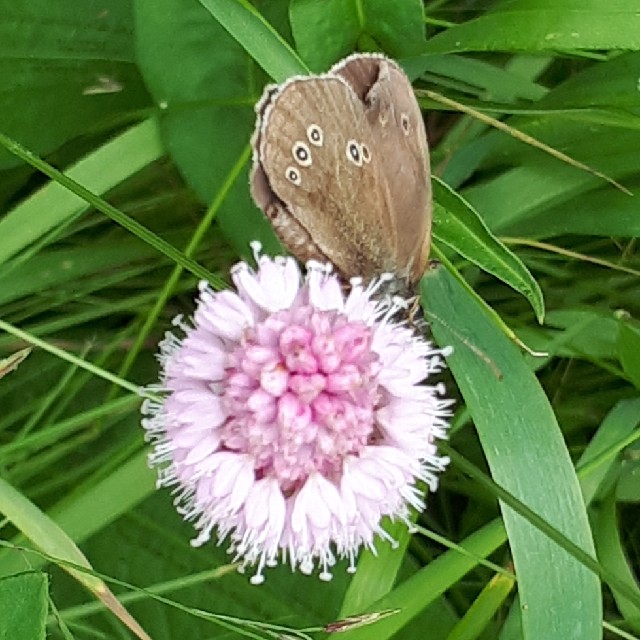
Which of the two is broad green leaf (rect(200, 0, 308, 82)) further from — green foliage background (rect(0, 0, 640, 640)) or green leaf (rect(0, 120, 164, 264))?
green leaf (rect(0, 120, 164, 264))

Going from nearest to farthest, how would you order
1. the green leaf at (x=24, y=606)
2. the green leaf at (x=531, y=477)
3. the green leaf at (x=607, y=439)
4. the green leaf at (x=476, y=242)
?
the green leaf at (x=24, y=606) → the green leaf at (x=476, y=242) → the green leaf at (x=531, y=477) → the green leaf at (x=607, y=439)

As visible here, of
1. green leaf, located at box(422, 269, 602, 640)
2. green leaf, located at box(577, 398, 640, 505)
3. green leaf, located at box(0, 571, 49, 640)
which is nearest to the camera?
green leaf, located at box(0, 571, 49, 640)

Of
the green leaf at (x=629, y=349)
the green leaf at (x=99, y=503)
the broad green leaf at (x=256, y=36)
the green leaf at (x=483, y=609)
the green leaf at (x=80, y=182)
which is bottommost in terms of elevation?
the green leaf at (x=483, y=609)

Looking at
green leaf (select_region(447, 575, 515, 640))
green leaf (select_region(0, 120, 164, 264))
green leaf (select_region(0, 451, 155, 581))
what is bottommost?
green leaf (select_region(447, 575, 515, 640))

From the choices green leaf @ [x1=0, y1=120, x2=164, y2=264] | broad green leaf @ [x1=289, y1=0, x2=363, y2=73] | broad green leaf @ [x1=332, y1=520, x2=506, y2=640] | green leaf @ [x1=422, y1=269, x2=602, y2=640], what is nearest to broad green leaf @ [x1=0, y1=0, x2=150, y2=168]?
green leaf @ [x1=0, y1=120, x2=164, y2=264]

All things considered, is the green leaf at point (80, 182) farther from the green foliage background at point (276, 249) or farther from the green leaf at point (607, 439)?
the green leaf at point (607, 439)

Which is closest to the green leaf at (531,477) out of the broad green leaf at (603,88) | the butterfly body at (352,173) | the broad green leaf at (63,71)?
the butterfly body at (352,173)

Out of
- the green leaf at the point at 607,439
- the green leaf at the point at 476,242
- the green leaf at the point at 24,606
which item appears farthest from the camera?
the green leaf at the point at 607,439

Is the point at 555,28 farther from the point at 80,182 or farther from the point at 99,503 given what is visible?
the point at 99,503

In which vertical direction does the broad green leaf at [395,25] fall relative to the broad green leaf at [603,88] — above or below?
above

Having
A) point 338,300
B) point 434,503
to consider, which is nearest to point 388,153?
point 338,300
